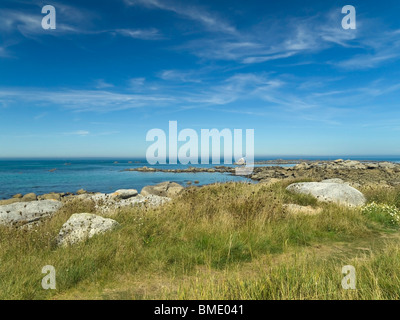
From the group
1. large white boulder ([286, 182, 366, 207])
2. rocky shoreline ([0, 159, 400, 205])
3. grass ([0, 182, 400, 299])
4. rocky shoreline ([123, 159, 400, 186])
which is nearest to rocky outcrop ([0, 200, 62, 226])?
grass ([0, 182, 400, 299])

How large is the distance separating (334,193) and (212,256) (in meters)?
9.33

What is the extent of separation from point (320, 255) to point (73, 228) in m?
6.37

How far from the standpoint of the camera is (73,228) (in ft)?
22.6

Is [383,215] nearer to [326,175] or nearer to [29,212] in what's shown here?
[29,212]

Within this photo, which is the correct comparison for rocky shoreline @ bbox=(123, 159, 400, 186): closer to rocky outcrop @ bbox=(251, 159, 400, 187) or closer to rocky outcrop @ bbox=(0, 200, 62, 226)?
rocky outcrop @ bbox=(251, 159, 400, 187)

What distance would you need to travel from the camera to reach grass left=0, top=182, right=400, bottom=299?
3.83 meters

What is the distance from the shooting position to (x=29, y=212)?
397 inches

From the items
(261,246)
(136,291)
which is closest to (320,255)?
(261,246)

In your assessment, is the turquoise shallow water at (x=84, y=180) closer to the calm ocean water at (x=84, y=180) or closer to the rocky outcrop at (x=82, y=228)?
the calm ocean water at (x=84, y=180)

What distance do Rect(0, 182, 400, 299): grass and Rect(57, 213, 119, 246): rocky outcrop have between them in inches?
13.2

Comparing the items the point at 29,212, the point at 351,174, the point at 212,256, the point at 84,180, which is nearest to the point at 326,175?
the point at 351,174

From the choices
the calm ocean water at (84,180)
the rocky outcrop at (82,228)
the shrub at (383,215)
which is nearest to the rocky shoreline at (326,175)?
the calm ocean water at (84,180)

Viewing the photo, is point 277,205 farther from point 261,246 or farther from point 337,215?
point 261,246
